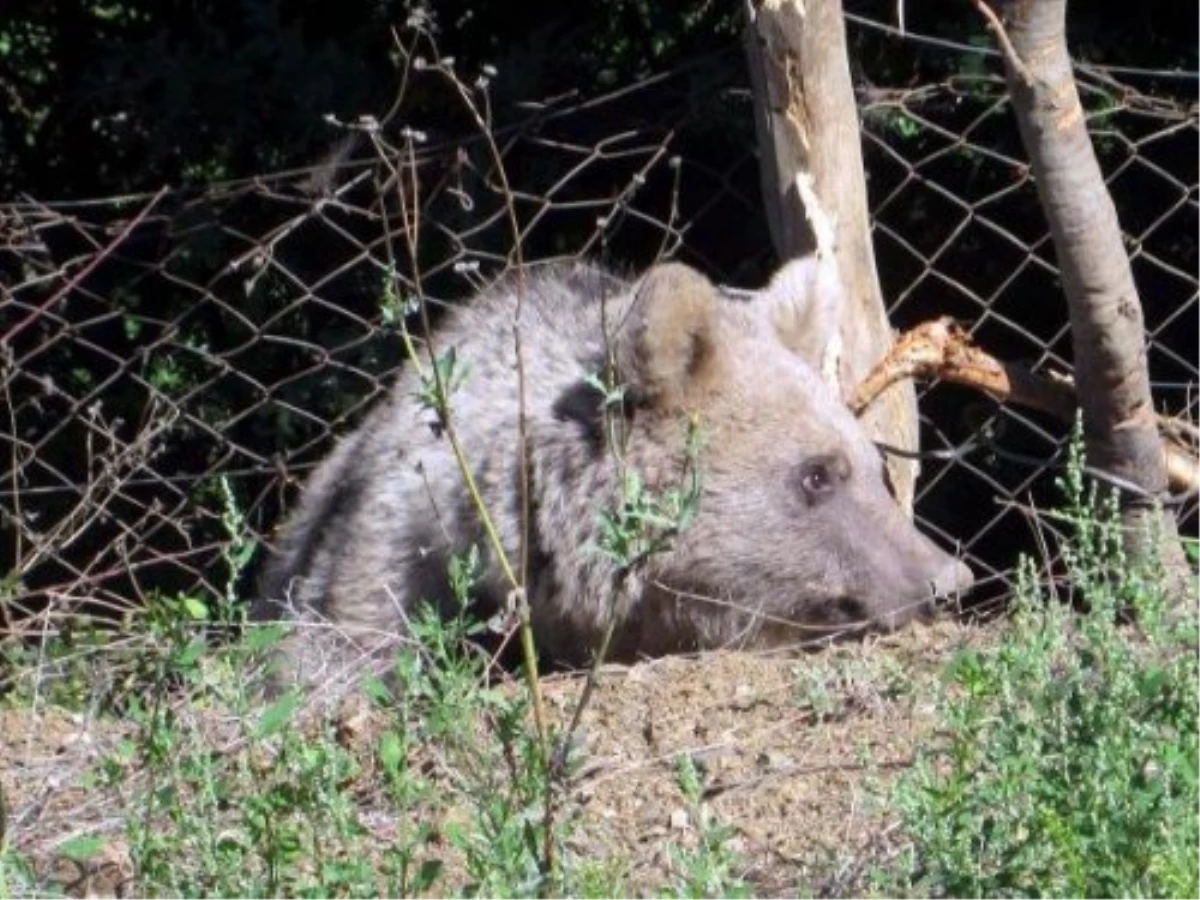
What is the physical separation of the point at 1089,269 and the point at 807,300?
0.65 meters

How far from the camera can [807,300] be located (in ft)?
19.1

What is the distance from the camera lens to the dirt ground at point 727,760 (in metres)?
4.00

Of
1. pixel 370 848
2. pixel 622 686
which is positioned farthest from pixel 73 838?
pixel 622 686

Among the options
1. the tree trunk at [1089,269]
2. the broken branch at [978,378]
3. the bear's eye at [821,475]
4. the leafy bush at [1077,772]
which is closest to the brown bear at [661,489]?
the bear's eye at [821,475]

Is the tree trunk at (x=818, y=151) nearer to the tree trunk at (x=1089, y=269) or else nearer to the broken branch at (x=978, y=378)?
the broken branch at (x=978, y=378)

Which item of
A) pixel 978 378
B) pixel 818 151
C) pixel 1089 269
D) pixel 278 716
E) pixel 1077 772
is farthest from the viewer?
pixel 978 378

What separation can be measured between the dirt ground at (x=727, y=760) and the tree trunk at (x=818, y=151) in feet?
3.22

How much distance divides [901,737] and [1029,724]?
3.21ft

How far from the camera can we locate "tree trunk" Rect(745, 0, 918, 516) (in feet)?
18.8

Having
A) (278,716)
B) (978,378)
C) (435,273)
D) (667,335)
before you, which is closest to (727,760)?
(278,716)

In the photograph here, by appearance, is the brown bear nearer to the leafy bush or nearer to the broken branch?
the broken branch

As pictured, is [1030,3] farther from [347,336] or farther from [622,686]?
[347,336]

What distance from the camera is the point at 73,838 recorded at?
3.89m

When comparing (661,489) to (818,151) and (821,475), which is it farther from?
(818,151)
